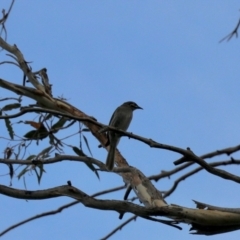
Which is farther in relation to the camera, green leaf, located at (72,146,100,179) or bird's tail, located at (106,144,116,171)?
bird's tail, located at (106,144,116,171)

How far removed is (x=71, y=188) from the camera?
9.81 feet

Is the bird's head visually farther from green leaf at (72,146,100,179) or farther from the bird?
green leaf at (72,146,100,179)

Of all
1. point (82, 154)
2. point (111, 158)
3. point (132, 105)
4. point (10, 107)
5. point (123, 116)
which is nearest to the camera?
point (82, 154)

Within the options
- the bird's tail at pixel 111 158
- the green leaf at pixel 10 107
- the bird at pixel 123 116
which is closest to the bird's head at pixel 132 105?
the bird at pixel 123 116

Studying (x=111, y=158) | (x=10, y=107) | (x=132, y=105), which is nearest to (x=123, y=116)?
(x=132, y=105)

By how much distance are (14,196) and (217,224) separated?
885mm

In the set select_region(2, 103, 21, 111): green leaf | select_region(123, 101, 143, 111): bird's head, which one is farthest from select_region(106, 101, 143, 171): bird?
select_region(2, 103, 21, 111): green leaf

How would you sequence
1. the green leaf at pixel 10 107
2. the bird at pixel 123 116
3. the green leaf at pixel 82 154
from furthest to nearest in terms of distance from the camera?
the bird at pixel 123 116 < the green leaf at pixel 10 107 < the green leaf at pixel 82 154

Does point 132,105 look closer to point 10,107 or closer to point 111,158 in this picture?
point 111,158

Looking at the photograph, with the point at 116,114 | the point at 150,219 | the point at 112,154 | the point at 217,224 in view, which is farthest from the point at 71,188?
the point at 116,114

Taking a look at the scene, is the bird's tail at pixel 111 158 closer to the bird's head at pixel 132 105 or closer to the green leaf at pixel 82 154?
the green leaf at pixel 82 154

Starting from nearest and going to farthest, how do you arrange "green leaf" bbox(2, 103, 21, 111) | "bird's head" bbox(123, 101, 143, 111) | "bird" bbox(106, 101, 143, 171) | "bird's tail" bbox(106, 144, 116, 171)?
"bird's tail" bbox(106, 144, 116, 171) < "green leaf" bbox(2, 103, 21, 111) < "bird" bbox(106, 101, 143, 171) < "bird's head" bbox(123, 101, 143, 111)

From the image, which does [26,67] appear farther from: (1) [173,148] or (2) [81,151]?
(1) [173,148]

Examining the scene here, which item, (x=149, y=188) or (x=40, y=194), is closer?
(x=40, y=194)
